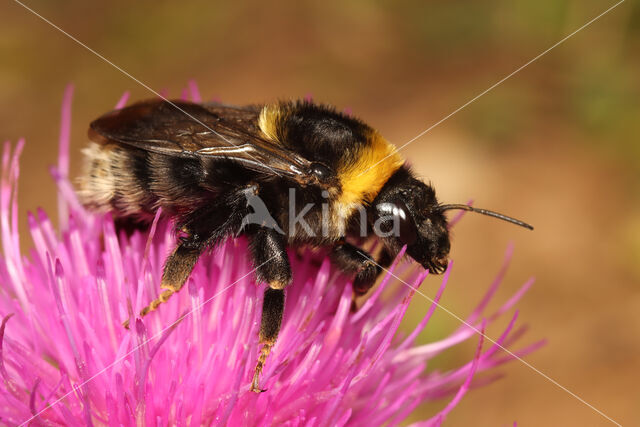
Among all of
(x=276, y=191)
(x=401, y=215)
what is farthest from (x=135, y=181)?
(x=401, y=215)

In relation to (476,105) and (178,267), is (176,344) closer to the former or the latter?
(178,267)

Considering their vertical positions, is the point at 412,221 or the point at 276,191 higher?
the point at 276,191

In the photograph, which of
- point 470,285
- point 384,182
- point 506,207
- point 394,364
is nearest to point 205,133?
point 384,182

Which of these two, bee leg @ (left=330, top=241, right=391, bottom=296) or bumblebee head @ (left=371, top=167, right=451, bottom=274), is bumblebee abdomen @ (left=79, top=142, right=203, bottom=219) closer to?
bee leg @ (left=330, top=241, right=391, bottom=296)

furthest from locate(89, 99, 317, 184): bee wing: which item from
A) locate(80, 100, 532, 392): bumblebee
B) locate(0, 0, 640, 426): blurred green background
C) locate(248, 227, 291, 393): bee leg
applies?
locate(0, 0, 640, 426): blurred green background

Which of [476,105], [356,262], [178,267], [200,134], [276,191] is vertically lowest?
[476,105]

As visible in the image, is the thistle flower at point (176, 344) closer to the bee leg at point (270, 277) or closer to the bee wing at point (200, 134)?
the bee leg at point (270, 277)

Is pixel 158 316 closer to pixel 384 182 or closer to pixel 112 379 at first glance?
pixel 112 379
